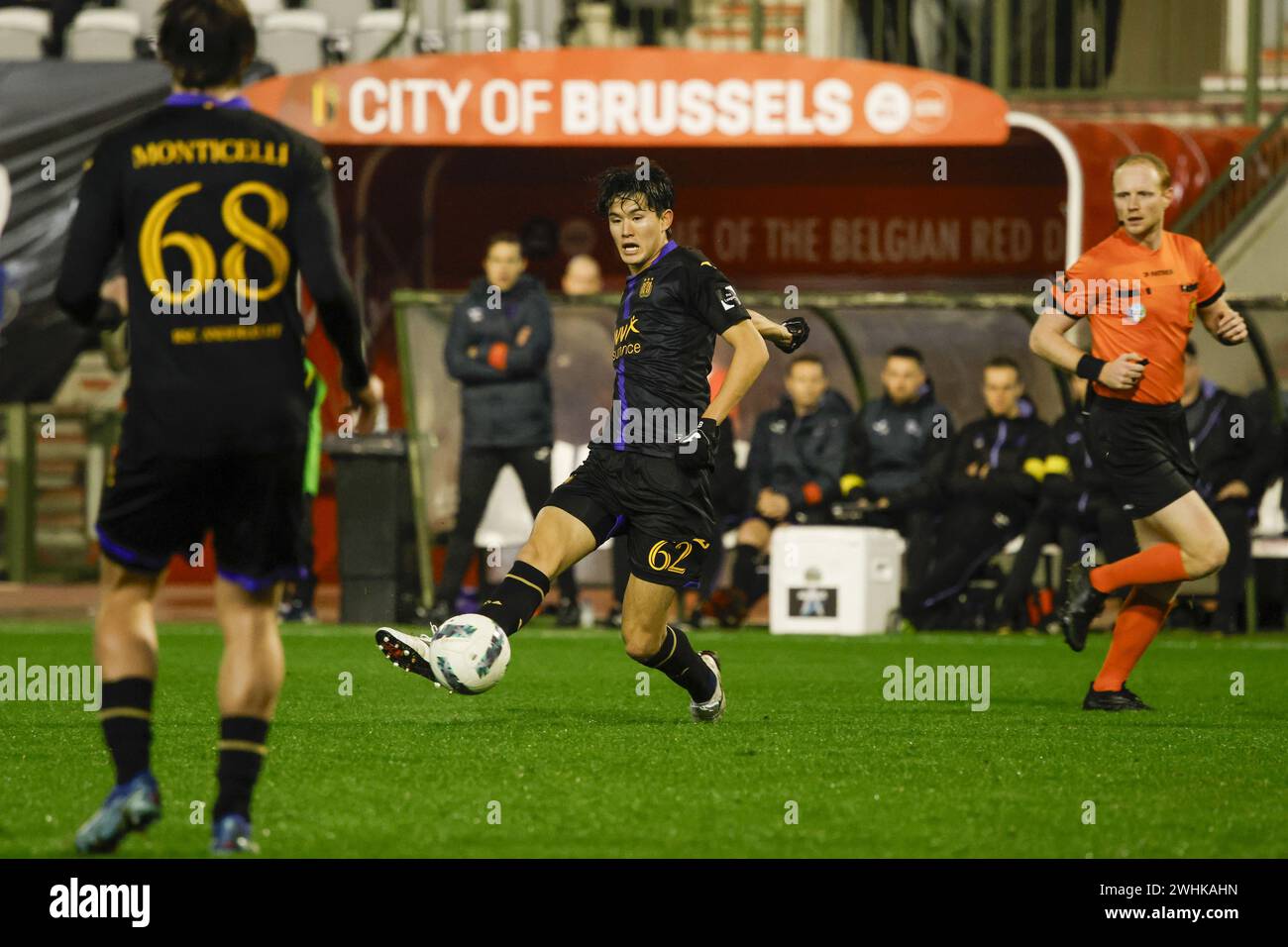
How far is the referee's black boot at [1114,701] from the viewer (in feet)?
30.6

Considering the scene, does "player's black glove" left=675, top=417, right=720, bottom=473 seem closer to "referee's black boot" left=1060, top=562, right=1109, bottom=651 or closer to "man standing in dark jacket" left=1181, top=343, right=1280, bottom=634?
"referee's black boot" left=1060, top=562, right=1109, bottom=651

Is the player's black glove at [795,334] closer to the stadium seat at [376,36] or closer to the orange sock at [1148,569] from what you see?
the orange sock at [1148,569]

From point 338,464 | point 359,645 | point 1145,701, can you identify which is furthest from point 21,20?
point 1145,701

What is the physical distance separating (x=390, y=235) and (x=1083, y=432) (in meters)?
7.31

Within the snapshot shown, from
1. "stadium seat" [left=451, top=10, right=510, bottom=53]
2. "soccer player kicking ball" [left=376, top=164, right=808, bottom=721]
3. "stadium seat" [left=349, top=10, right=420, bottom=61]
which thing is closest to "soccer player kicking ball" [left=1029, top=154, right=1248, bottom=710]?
"soccer player kicking ball" [left=376, top=164, right=808, bottom=721]

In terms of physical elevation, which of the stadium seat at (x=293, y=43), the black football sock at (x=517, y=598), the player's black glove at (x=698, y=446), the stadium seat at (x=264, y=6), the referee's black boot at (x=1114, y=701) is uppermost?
the stadium seat at (x=264, y=6)

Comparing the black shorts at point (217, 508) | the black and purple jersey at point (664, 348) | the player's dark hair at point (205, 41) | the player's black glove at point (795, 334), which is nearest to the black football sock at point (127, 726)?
the black shorts at point (217, 508)

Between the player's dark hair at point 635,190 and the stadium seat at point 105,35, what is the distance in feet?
42.2

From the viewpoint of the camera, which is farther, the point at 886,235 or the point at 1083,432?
the point at 886,235

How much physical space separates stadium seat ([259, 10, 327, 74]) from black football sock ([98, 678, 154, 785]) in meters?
14.9

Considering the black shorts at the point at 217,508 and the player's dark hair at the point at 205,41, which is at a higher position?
the player's dark hair at the point at 205,41
